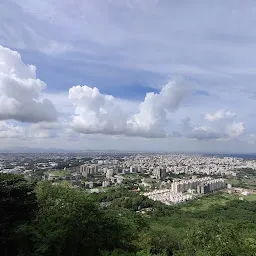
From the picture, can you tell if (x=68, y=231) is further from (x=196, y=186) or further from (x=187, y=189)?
(x=196, y=186)

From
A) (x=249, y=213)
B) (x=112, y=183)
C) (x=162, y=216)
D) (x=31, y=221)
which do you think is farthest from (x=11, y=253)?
(x=112, y=183)

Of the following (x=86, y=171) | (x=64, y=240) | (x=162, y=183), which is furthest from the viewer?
(x=86, y=171)

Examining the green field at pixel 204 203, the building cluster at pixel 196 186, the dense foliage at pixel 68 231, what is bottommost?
the green field at pixel 204 203

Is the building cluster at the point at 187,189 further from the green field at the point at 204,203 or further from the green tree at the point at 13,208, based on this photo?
the green tree at the point at 13,208

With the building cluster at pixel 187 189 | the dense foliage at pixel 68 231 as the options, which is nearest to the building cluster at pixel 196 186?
the building cluster at pixel 187 189

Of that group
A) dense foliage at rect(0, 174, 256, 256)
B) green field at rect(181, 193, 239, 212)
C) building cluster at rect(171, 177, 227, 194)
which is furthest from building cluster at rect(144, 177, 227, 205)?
dense foliage at rect(0, 174, 256, 256)

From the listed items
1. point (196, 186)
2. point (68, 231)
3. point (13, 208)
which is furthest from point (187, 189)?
point (68, 231)

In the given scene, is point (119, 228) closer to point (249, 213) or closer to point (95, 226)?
point (95, 226)

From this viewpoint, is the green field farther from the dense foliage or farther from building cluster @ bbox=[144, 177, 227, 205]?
the dense foliage

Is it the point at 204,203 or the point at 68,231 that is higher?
the point at 68,231

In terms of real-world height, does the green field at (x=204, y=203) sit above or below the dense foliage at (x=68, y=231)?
below

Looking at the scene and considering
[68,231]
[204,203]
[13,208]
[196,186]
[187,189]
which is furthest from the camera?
[196,186]
